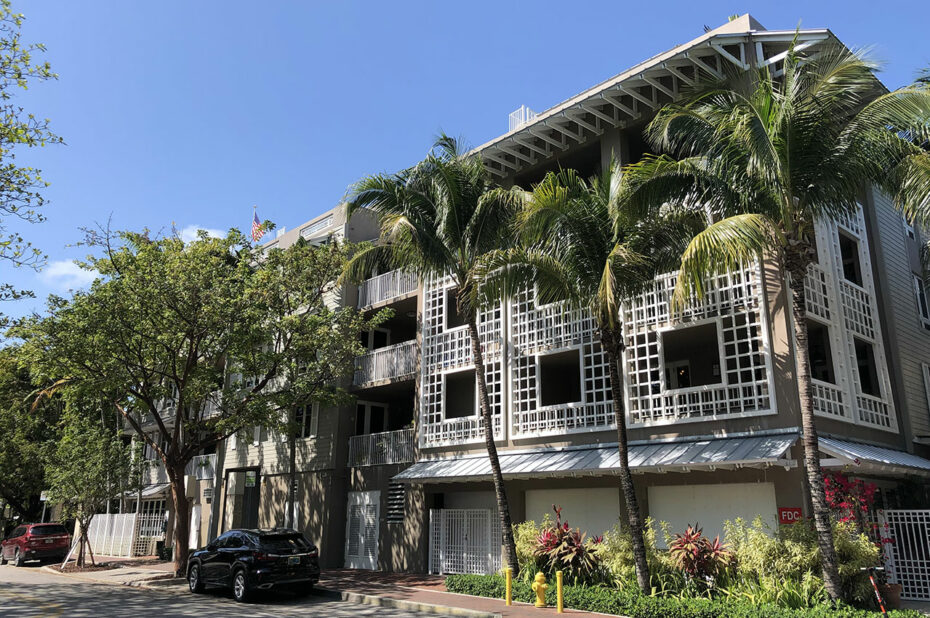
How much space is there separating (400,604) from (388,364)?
10.4m

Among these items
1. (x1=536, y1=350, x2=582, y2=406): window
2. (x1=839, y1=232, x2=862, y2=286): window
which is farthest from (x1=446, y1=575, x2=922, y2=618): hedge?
(x1=839, y1=232, x2=862, y2=286): window

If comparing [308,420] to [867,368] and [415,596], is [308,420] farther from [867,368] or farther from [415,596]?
[867,368]

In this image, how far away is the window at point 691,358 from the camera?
58.2 feet

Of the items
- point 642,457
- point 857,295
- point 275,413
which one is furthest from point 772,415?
point 275,413

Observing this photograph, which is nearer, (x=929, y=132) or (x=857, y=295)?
(x=929, y=132)

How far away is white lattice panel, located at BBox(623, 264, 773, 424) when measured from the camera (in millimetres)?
15430

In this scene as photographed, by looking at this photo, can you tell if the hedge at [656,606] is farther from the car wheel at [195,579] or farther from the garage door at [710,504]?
the car wheel at [195,579]

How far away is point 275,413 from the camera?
22219mm

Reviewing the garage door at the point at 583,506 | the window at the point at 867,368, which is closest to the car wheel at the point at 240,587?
the garage door at the point at 583,506

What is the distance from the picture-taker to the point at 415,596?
52.3ft

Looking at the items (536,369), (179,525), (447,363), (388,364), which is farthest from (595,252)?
(179,525)

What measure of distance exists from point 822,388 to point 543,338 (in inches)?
277

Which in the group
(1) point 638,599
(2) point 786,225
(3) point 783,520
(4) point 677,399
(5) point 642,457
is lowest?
(1) point 638,599

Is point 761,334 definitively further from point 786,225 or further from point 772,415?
point 786,225
